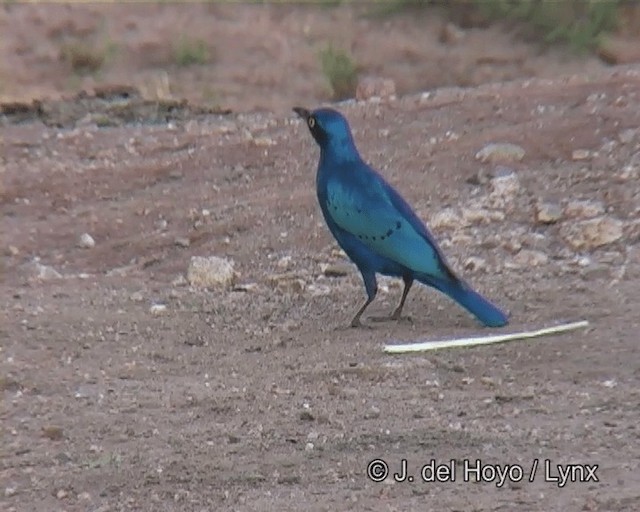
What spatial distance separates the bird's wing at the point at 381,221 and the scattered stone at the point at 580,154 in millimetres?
2550

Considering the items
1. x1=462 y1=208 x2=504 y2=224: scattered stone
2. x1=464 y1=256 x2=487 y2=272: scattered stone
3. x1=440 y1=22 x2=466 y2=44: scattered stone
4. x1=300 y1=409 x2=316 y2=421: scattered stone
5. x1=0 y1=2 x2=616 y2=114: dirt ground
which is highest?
x1=300 y1=409 x2=316 y2=421: scattered stone

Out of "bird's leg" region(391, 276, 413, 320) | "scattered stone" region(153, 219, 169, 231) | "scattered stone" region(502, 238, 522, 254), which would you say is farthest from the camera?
"scattered stone" region(153, 219, 169, 231)

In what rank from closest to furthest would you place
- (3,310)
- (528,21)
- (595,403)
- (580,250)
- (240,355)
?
(595,403), (240,355), (3,310), (580,250), (528,21)

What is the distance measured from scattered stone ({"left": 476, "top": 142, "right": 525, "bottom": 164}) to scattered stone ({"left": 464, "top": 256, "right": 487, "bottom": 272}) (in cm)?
147

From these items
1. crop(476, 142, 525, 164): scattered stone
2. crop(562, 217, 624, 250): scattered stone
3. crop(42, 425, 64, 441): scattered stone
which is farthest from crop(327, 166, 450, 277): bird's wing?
crop(476, 142, 525, 164): scattered stone

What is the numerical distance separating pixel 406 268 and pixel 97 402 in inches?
53.6

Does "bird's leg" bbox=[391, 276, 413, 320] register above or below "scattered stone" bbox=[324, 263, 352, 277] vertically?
above

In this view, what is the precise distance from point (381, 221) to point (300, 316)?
0.73m

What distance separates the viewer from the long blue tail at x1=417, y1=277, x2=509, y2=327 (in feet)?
18.4

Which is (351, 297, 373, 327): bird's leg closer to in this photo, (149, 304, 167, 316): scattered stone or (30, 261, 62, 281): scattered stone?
(149, 304, 167, 316): scattered stone

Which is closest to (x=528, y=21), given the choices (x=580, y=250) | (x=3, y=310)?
(x=580, y=250)

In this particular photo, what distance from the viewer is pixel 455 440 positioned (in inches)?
180

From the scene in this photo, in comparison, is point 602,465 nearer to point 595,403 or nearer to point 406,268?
point 595,403

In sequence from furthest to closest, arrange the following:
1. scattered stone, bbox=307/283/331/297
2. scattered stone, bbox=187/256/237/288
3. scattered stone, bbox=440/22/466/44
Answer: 1. scattered stone, bbox=440/22/466/44
2. scattered stone, bbox=187/256/237/288
3. scattered stone, bbox=307/283/331/297
